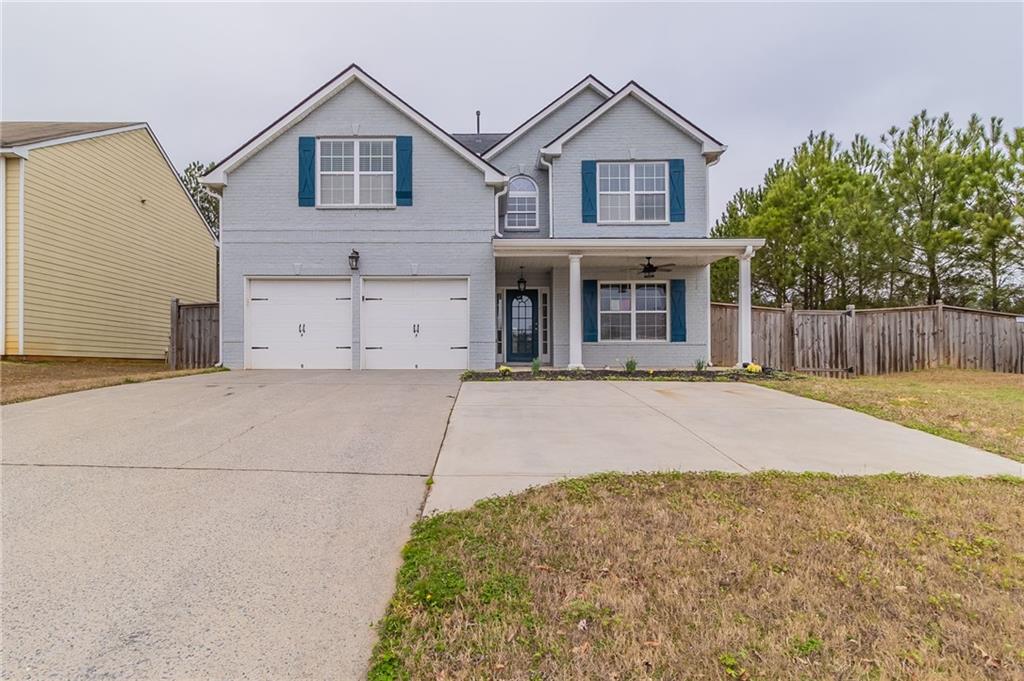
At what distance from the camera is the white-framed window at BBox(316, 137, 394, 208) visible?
1159cm

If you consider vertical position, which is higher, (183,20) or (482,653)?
(183,20)

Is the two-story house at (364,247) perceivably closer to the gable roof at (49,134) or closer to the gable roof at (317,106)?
the gable roof at (317,106)

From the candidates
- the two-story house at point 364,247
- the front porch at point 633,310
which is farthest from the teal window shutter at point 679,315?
the two-story house at point 364,247

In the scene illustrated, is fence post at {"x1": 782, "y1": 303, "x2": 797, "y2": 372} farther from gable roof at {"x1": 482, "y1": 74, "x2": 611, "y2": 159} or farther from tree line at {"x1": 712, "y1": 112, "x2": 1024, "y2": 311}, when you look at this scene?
gable roof at {"x1": 482, "y1": 74, "x2": 611, "y2": 159}

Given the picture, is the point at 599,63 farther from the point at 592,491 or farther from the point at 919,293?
the point at 592,491

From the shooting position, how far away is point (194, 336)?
12.6 meters

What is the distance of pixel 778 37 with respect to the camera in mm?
12617

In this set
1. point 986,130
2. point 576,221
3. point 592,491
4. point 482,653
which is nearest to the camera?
point 482,653

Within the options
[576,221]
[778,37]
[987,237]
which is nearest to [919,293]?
[987,237]

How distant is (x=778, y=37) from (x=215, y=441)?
15519 millimetres

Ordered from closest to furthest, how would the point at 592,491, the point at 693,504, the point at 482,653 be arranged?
the point at 482,653 → the point at 693,504 → the point at 592,491

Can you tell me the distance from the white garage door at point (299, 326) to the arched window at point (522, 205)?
466 cm

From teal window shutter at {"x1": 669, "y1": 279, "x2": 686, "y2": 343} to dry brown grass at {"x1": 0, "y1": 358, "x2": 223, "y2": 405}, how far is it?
1114 centimetres

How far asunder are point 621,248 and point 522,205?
135 inches
